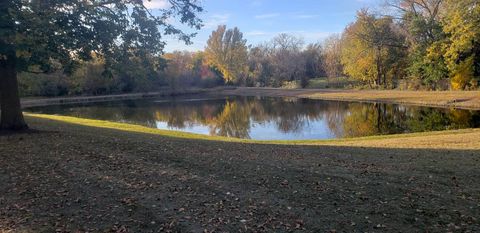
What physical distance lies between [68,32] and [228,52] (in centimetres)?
7929

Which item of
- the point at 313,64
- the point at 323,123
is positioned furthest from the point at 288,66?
the point at 323,123

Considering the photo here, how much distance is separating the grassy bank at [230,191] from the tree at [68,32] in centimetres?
273

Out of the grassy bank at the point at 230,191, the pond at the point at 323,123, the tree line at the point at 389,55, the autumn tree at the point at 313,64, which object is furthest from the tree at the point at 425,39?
the grassy bank at the point at 230,191

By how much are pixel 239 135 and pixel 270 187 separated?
17.3 meters

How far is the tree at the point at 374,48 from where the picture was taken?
2135 inches

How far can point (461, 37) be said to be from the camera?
3731 centimetres

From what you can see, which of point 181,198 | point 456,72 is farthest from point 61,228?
point 456,72

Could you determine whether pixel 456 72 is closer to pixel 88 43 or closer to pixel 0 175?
pixel 88 43

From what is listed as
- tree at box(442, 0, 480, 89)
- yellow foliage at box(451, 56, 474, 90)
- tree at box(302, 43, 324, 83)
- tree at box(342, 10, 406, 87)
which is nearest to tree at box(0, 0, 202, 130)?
tree at box(442, 0, 480, 89)

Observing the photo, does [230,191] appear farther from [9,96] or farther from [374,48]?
[374,48]

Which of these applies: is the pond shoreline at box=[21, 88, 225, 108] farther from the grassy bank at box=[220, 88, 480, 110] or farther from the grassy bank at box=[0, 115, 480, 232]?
the grassy bank at box=[0, 115, 480, 232]

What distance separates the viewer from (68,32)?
10.9 m

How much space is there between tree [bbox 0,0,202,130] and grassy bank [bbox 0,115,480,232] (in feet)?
8.95

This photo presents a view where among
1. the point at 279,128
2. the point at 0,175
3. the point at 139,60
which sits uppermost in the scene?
the point at 139,60
